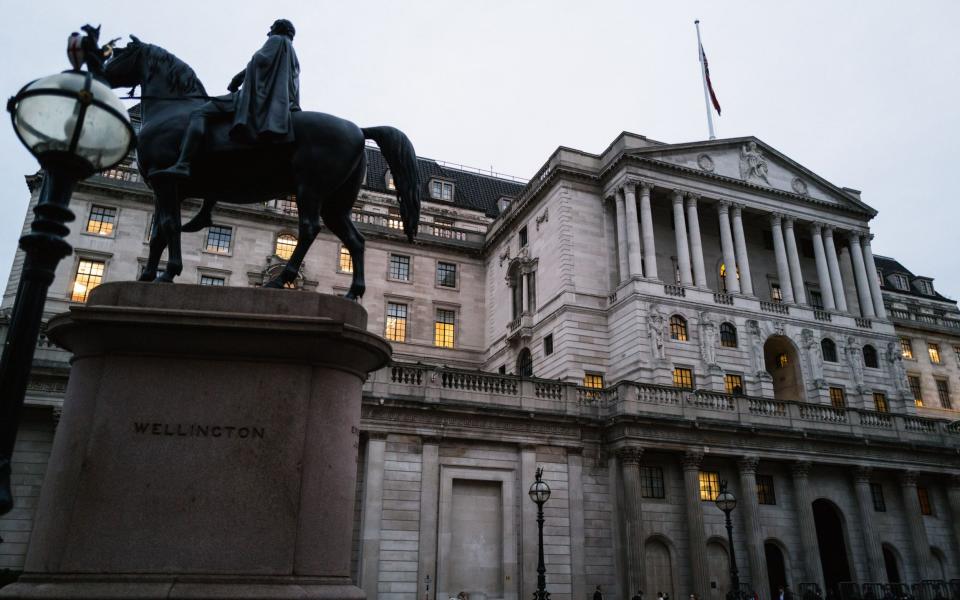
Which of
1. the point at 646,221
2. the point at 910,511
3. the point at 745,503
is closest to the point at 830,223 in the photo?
the point at 646,221

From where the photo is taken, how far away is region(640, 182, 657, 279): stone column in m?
40.1

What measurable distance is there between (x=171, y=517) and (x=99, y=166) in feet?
10.2

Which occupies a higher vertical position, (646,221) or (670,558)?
(646,221)

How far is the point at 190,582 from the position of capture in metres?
5.85

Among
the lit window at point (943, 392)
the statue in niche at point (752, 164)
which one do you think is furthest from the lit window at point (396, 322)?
the lit window at point (943, 392)

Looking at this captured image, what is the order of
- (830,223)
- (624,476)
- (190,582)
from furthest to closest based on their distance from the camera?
(830,223) → (624,476) → (190,582)

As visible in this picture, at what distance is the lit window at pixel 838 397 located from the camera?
41188mm

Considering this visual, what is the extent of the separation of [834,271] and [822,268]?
0.94 meters

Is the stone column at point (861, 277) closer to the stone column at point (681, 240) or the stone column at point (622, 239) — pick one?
the stone column at point (681, 240)

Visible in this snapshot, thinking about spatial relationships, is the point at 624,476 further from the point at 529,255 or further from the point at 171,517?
the point at 171,517

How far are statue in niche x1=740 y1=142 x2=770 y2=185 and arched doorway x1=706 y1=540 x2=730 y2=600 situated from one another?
24.4m

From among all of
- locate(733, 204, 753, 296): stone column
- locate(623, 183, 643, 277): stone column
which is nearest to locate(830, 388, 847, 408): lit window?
locate(733, 204, 753, 296): stone column

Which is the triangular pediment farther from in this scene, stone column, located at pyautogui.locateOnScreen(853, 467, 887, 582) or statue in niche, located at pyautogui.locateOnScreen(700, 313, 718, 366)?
stone column, located at pyautogui.locateOnScreen(853, 467, 887, 582)

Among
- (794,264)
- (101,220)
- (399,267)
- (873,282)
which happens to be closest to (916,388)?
(873,282)
